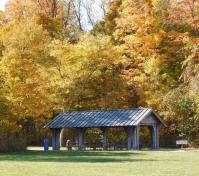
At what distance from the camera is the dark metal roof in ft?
148

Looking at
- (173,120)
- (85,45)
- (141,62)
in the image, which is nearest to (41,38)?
(85,45)

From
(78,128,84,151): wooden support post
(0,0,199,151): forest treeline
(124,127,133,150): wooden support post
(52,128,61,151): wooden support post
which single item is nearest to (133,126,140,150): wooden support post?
(124,127,133,150): wooden support post

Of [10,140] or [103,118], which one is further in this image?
[103,118]

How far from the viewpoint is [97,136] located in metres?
56.6

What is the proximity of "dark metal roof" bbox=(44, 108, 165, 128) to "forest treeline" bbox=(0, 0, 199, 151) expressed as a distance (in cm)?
321

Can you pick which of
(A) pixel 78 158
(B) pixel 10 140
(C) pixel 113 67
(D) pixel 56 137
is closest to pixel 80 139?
(D) pixel 56 137

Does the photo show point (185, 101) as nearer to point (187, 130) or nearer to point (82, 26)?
point (187, 130)

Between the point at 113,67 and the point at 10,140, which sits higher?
the point at 113,67

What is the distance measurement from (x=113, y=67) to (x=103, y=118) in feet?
40.2

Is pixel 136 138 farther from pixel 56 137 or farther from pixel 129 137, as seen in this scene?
pixel 56 137

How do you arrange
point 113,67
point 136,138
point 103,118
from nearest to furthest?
point 136,138
point 103,118
point 113,67

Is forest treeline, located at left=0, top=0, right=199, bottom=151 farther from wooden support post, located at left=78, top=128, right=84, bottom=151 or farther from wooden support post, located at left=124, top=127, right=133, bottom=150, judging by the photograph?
wooden support post, located at left=124, top=127, right=133, bottom=150

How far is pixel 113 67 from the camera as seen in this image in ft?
190

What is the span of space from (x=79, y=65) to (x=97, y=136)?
810 cm
